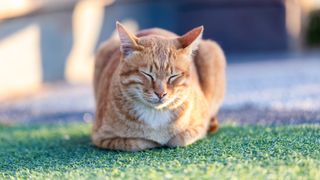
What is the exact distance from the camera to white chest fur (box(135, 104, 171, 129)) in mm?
3807

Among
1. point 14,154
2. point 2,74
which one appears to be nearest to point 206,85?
point 14,154

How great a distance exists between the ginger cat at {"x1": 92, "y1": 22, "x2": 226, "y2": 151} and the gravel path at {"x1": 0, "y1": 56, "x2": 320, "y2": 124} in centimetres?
135

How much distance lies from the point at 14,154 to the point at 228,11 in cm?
820

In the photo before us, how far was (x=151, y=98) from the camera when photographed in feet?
11.8

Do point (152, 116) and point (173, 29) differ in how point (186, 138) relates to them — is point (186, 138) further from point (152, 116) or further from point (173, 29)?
point (173, 29)

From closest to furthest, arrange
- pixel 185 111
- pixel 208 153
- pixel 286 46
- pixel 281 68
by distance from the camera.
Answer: pixel 208 153 → pixel 185 111 → pixel 281 68 → pixel 286 46

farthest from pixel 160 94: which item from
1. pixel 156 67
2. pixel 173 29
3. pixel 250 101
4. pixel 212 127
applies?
pixel 173 29

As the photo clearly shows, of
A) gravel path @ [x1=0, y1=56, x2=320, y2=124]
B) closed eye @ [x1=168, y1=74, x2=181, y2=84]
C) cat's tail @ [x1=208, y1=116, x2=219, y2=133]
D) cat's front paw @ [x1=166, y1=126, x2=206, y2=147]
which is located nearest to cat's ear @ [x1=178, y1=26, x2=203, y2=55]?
closed eye @ [x1=168, y1=74, x2=181, y2=84]

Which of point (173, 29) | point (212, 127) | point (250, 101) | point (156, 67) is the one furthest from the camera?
point (173, 29)

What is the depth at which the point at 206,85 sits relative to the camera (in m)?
4.59

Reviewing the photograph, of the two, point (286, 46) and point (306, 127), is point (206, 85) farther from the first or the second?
point (286, 46)

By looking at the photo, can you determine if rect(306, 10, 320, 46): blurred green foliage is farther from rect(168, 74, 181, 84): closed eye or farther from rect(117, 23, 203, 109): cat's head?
rect(168, 74, 181, 84): closed eye

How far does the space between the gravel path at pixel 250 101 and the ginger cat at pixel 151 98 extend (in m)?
1.35

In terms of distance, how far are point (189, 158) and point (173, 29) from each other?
8.57 metres
